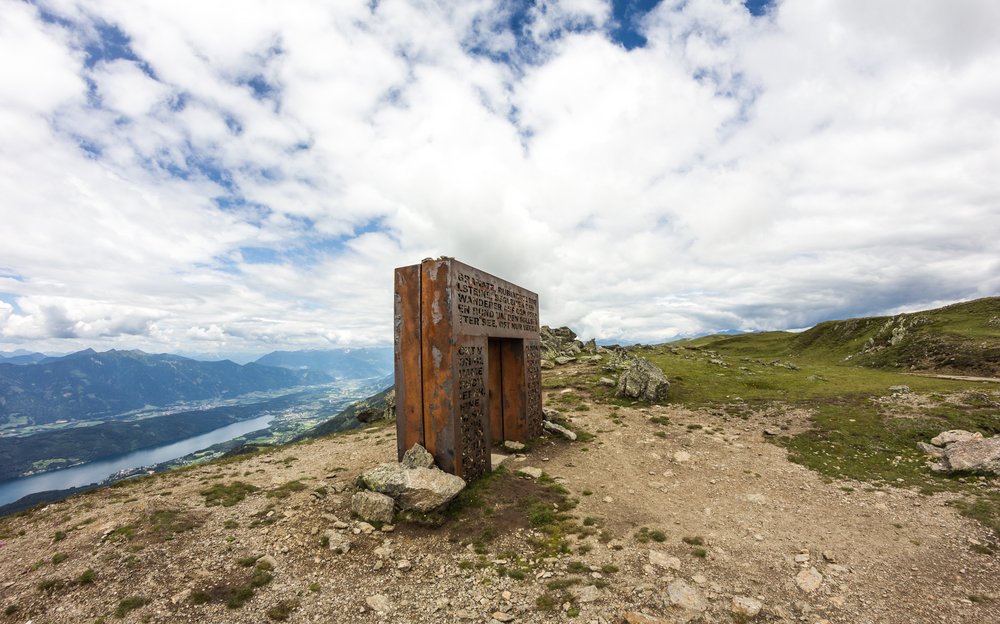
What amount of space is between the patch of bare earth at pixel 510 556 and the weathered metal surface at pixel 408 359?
114 inches

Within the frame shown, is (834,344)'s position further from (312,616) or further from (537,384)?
(312,616)

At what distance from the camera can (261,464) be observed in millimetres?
17234

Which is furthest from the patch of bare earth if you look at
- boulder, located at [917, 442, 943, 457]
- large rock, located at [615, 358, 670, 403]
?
large rock, located at [615, 358, 670, 403]

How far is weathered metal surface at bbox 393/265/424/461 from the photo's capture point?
12.7 m

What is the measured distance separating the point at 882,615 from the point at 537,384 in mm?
13873

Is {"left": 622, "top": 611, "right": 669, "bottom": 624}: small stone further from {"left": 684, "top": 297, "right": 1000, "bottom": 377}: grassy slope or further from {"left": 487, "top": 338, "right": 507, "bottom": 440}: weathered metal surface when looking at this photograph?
{"left": 684, "top": 297, "right": 1000, "bottom": 377}: grassy slope

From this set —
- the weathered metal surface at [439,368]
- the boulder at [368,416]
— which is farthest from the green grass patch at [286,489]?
the boulder at [368,416]

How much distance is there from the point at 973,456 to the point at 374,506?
812 inches

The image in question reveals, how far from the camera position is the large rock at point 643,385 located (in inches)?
1044

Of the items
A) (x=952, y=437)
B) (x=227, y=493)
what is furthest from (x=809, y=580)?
(x=227, y=493)

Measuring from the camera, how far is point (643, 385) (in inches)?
1069

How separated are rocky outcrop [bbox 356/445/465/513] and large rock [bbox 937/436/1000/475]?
1752 centimetres

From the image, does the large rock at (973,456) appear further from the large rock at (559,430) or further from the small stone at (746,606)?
the large rock at (559,430)

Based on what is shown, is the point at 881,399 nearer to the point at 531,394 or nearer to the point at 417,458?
the point at 531,394
